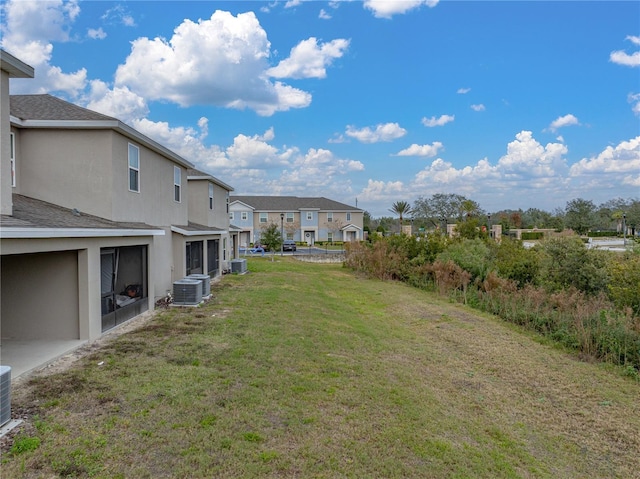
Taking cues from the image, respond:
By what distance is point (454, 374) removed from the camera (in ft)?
22.9

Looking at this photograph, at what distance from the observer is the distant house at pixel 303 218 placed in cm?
4981

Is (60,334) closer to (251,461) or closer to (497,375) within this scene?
(251,461)

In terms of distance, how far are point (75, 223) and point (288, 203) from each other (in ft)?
149

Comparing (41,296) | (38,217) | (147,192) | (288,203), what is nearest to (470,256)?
(147,192)

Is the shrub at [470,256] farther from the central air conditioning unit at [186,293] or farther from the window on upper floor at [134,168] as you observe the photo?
the window on upper floor at [134,168]

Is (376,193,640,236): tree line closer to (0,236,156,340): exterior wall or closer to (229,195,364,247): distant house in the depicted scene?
(229,195,364,247): distant house

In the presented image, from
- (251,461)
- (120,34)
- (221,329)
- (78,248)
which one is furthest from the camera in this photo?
(120,34)

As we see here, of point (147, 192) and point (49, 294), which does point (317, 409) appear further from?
point (147, 192)

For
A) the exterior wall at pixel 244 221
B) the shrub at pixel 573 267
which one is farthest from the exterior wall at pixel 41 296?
the exterior wall at pixel 244 221

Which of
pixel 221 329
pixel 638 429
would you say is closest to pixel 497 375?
pixel 638 429

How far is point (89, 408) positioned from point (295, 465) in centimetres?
252

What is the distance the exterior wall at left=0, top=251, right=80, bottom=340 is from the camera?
23.1 feet

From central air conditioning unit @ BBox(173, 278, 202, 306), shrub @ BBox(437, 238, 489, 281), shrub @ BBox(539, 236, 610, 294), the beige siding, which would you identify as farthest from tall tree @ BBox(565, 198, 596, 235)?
central air conditioning unit @ BBox(173, 278, 202, 306)

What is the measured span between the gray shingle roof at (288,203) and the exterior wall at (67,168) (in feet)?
134
